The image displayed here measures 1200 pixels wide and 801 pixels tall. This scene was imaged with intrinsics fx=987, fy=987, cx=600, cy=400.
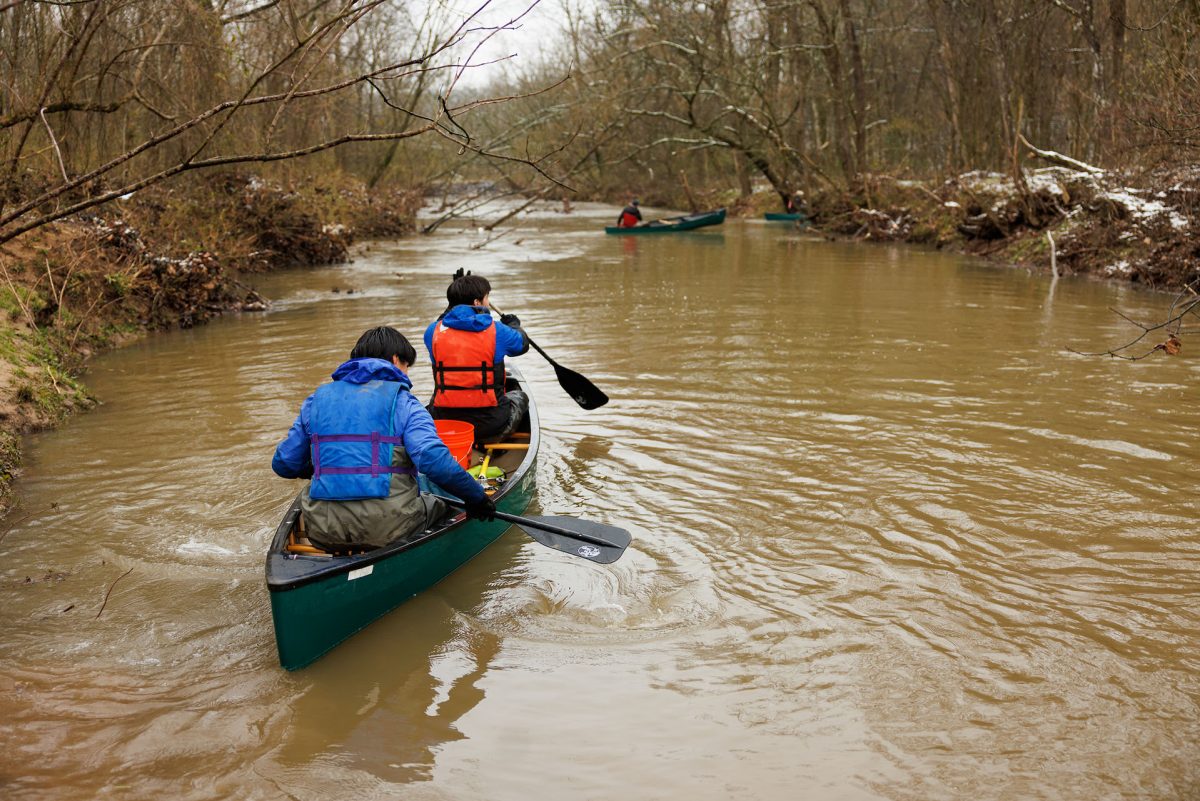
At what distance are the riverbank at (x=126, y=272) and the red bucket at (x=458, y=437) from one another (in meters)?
2.80

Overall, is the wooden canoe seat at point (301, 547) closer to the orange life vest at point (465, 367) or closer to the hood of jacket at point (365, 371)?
the hood of jacket at point (365, 371)

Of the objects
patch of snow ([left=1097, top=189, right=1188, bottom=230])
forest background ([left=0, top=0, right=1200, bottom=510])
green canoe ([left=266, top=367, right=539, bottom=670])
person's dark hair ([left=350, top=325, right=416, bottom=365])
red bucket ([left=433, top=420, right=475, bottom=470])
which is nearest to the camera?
green canoe ([left=266, top=367, right=539, bottom=670])

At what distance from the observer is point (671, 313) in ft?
44.9

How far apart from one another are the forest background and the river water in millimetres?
1261

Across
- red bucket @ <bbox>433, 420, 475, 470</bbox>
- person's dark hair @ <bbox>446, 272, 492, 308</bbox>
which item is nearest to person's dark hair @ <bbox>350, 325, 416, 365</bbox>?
red bucket @ <bbox>433, 420, 475, 470</bbox>

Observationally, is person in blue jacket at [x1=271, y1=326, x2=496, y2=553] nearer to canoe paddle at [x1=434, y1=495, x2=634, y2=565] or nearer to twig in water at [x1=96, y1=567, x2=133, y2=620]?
canoe paddle at [x1=434, y1=495, x2=634, y2=565]

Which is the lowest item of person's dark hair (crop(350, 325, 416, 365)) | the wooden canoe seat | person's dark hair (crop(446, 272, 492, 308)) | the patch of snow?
the wooden canoe seat

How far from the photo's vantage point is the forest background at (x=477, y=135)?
7.95m

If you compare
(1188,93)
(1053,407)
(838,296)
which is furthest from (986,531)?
(838,296)

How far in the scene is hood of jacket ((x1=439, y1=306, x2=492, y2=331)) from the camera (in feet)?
21.1

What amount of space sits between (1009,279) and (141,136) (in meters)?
14.2

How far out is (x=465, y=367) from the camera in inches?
259

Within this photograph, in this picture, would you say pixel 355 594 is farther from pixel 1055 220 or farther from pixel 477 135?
pixel 477 135

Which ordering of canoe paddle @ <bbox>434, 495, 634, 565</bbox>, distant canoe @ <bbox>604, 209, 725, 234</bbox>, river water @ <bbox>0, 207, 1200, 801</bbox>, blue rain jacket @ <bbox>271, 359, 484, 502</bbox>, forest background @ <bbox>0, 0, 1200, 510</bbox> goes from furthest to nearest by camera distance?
distant canoe @ <bbox>604, 209, 725, 234</bbox>
forest background @ <bbox>0, 0, 1200, 510</bbox>
canoe paddle @ <bbox>434, 495, 634, 565</bbox>
blue rain jacket @ <bbox>271, 359, 484, 502</bbox>
river water @ <bbox>0, 207, 1200, 801</bbox>
